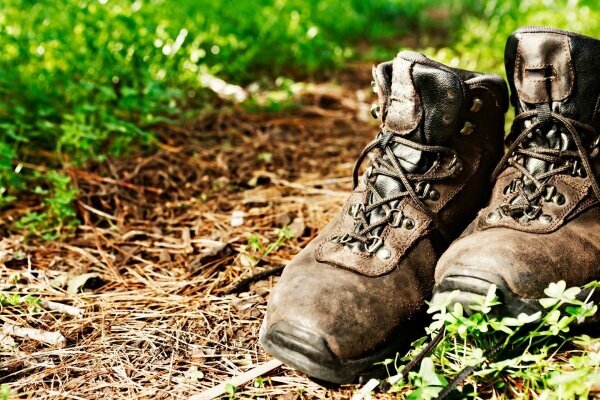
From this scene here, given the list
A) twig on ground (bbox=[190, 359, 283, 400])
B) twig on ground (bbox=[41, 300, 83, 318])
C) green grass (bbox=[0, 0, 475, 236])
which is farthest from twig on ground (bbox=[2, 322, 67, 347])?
green grass (bbox=[0, 0, 475, 236])

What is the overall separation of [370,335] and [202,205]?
4.62 ft

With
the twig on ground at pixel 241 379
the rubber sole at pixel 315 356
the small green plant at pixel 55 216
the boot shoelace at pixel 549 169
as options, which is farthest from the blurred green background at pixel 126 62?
the boot shoelace at pixel 549 169

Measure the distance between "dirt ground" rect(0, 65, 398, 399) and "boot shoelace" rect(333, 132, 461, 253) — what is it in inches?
17.3

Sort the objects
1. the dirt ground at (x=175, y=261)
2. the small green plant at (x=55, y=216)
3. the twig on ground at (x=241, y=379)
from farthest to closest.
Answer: the small green plant at (x=55, y=216) → the dirt ground at (x=175, y=261) → the twig on ground at (x=241, y=379)

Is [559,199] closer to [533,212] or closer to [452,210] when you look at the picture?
[533,212]

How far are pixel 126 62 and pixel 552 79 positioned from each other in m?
2.70

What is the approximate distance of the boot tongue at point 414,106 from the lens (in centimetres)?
179

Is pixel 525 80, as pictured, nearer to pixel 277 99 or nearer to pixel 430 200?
pixel 430 200

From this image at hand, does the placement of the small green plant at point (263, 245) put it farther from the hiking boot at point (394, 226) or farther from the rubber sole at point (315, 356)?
the rubber sole at point (315, 356)

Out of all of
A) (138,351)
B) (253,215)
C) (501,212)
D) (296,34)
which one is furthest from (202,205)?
(296,34)

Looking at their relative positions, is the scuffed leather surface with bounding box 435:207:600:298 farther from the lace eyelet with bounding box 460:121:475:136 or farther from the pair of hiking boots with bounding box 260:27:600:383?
the lace eyelet with bounding box 460:121:475:136

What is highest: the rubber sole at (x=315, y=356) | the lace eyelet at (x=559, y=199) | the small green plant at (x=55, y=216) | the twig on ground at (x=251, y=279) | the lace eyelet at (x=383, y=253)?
the lace eyelet at (x=559, y=199)

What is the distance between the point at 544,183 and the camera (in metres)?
1.82

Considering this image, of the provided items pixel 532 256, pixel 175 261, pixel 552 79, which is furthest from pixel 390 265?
pixel 175 261
